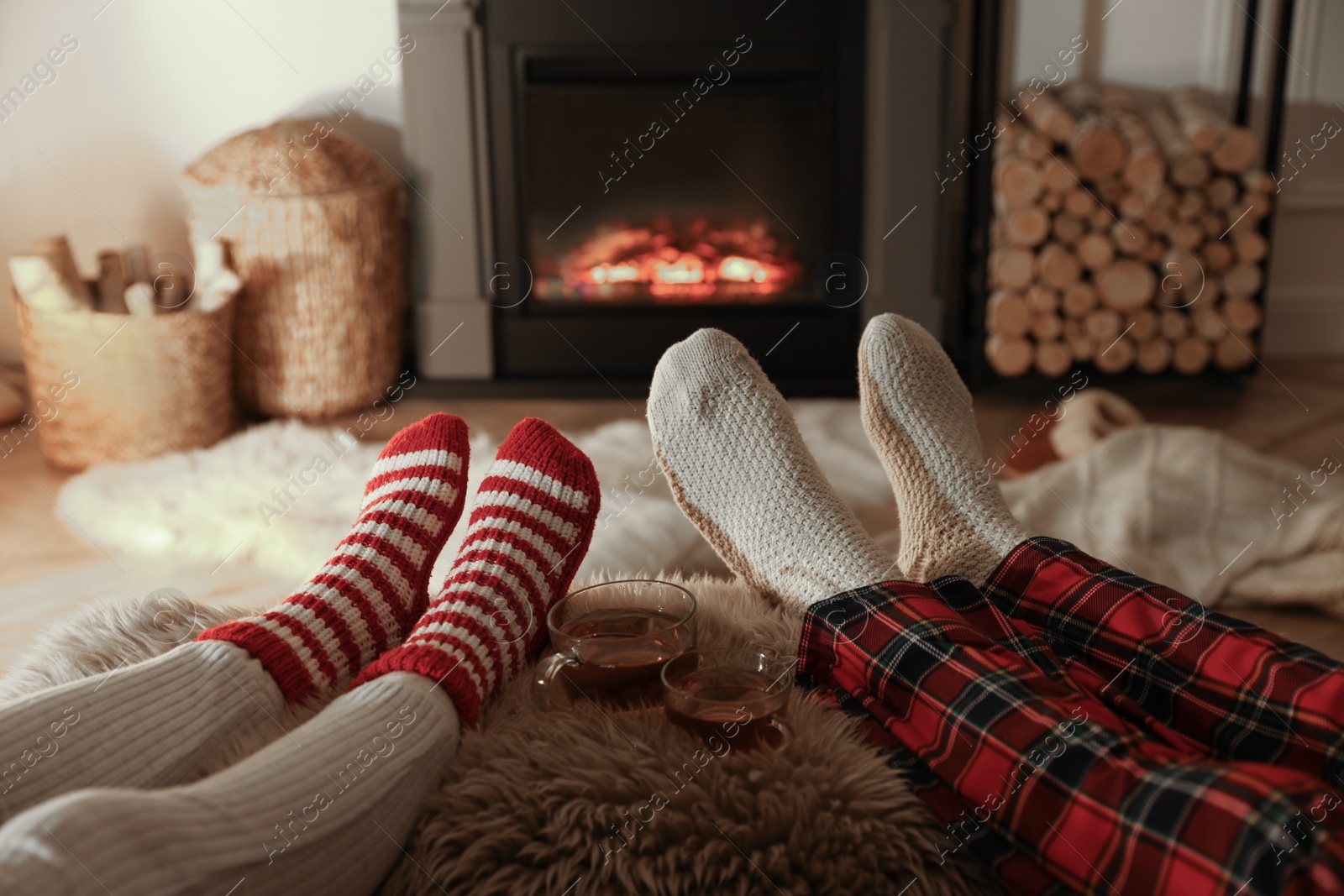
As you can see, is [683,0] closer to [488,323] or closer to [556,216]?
[556,216]

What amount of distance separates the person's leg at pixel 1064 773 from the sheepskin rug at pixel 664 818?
0.13 feet

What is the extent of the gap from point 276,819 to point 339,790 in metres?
0.04

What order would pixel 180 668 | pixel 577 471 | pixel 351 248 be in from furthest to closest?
pixel 351 248 → pixel 577 471 → pixel 180 668

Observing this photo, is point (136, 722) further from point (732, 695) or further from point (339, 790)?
point (732, 695)

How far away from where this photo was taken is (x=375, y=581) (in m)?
0.83

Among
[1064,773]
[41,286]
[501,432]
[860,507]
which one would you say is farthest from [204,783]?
[41,286]

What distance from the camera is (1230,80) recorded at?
2320 millimetres

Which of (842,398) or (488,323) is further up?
(488,323)

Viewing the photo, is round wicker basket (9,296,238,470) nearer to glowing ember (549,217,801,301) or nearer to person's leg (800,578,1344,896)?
glowing ember (549,217,801,301)

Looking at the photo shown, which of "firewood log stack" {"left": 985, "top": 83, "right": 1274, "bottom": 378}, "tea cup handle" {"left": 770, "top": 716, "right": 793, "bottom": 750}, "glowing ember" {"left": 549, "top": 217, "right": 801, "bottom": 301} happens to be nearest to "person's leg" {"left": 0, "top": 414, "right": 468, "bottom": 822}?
"tea cup handle" {"left": 770, "top": 716, "right": 793, "bottom": 750}

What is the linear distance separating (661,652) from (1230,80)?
2195 millimetres

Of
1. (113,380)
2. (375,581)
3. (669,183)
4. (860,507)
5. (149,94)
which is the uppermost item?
(149,94)

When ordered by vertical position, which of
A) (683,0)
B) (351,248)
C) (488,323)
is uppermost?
(683,0)

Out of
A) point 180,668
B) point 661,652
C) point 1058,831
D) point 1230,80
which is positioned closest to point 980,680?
point 1058,831
